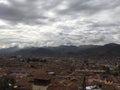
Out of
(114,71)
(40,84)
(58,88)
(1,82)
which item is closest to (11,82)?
(1,82)

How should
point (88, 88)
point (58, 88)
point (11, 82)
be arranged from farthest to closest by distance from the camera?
1. point (11, 82)
2. point (88, 88)
3. point (58, 88)

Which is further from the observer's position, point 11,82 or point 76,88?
point 11,82

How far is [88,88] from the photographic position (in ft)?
131

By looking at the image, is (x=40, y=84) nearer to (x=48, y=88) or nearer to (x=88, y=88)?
(x=48, y=88)

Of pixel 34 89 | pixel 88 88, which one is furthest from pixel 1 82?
pixel 88 88

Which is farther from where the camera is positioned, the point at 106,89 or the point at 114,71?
the point at 114,71

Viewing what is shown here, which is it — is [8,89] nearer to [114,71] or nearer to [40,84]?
[40,84]

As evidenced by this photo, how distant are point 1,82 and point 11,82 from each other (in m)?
4.67

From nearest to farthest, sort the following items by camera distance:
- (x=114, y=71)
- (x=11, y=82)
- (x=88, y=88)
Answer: (x=88, y=88), (x=11, y=82), (x=114, y=71)

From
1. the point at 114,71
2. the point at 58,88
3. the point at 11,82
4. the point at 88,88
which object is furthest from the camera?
the point at 114,71

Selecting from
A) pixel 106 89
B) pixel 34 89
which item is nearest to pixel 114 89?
pixel 106 89

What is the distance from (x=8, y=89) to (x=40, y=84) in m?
4.33

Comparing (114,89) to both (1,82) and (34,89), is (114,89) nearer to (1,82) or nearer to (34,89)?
(34,89)

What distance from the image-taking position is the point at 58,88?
37.1 meters
